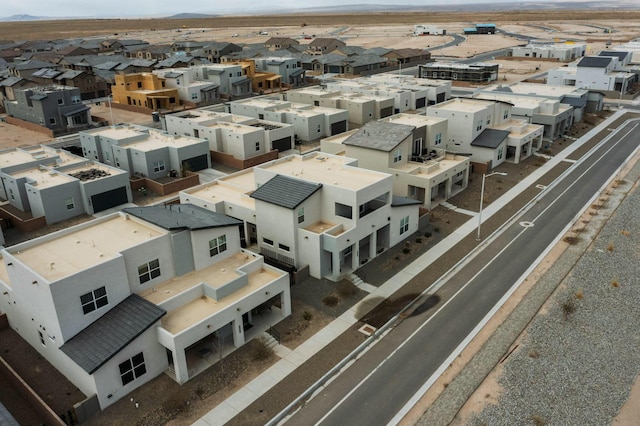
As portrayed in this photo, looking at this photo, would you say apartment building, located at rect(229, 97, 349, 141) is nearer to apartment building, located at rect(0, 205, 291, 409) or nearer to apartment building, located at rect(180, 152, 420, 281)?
apartment building, located at rect(180, 152, 420, 281)

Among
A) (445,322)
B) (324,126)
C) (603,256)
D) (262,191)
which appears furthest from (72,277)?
(324,126)

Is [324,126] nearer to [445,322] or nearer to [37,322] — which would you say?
[445,322]

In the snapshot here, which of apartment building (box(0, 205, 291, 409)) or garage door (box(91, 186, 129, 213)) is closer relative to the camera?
apartment building (box(0, 205, 291, 409))

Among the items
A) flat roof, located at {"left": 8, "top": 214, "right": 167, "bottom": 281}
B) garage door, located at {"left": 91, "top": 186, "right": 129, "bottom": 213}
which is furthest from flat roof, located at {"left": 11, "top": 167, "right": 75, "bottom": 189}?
flat roof, located at {"left": 8, "top": 214, "right": 167, "bottom": 281}

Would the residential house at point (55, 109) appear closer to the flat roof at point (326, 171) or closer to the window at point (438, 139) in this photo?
the flat roof at point (326, 171)

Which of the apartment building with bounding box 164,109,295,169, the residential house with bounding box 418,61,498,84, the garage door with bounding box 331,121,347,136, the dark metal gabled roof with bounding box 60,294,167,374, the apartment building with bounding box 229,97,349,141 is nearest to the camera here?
the dark metal gabled roof with bounding box 60,294,167,374

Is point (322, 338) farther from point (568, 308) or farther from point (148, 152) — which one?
point (148, 152)

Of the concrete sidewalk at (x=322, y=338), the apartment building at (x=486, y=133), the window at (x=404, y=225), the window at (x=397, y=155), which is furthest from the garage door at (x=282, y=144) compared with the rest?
the concrete sidewalk at (x=322, y=338)

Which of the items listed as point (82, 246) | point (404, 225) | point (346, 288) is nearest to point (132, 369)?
point (82, 246)
